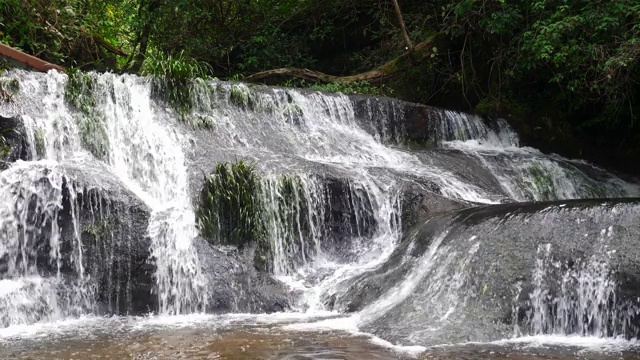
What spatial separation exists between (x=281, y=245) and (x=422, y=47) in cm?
808

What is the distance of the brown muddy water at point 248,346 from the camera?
5.78m

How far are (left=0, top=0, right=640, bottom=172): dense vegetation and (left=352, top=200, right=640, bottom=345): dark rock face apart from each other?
4.42m

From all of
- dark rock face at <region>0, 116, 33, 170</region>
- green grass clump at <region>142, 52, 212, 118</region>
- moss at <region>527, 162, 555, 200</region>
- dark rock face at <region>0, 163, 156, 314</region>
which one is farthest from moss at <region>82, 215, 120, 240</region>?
moss at <region>527, 162, 555, 200</region>

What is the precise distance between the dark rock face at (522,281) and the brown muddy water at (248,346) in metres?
0.31

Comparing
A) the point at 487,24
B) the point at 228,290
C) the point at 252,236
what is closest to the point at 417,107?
the point at 487,24

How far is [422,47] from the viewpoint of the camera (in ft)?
51.1

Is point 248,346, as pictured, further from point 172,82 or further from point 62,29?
point 62,29

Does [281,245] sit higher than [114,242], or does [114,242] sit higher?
[114,242]

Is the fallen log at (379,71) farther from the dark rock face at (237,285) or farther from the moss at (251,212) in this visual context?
the dark rock face at (237,285)

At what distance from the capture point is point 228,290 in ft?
26.8

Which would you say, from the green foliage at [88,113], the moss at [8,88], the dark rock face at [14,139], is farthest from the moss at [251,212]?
the moss at [8,88]

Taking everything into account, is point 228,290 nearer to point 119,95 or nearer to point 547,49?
point 119,95

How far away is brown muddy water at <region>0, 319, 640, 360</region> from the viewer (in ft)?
19.0

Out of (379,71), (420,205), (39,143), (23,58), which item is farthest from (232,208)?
(379,71)
